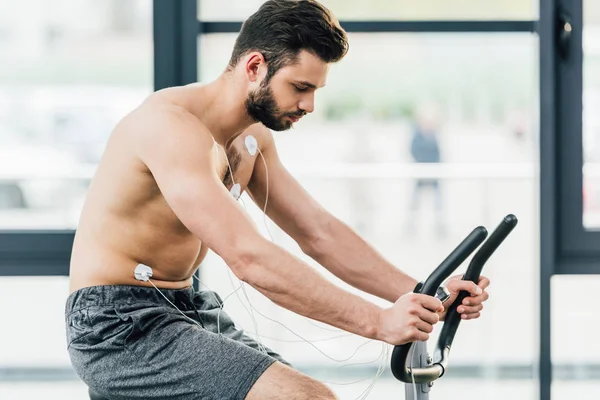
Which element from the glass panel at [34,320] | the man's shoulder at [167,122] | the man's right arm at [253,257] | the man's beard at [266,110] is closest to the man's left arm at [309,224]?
the man's beard at [266,110]

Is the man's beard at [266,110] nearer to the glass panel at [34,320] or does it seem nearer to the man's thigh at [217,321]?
the man's thigh at [217,321]

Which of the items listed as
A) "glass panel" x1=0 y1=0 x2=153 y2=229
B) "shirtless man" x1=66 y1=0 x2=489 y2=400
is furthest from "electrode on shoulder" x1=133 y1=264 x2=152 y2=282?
"glass panel" x1=0 y1=0 x2=153 y2=229

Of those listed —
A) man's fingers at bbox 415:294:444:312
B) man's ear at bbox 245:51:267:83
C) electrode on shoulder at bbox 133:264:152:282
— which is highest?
man's ear at bbox 245:51:267:83

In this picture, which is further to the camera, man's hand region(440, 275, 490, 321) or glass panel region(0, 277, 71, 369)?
glass panel region(0, 277, 71, 369)

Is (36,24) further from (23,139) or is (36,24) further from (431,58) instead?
(431,58)

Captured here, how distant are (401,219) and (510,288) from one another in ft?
1.90

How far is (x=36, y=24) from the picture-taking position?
9.16 feet

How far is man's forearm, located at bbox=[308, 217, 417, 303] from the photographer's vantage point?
2.13 meters

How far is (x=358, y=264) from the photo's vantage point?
2189 millimetres

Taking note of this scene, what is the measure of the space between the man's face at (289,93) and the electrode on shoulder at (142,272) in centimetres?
43

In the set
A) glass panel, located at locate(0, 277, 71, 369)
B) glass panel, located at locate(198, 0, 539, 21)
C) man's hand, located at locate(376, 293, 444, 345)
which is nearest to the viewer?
man's hand, located at locate(376, 293, 444, 345)

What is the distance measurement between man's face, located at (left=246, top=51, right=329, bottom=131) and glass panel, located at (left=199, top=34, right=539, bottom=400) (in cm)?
85

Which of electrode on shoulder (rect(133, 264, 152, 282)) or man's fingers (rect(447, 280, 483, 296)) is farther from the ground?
electrode on shoulder (rect(133, 264, 152, 282))

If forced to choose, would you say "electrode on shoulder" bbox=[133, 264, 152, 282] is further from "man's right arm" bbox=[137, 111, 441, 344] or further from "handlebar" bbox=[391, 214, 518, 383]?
"handlebar" bbox=[391, 214, 518, 383]
